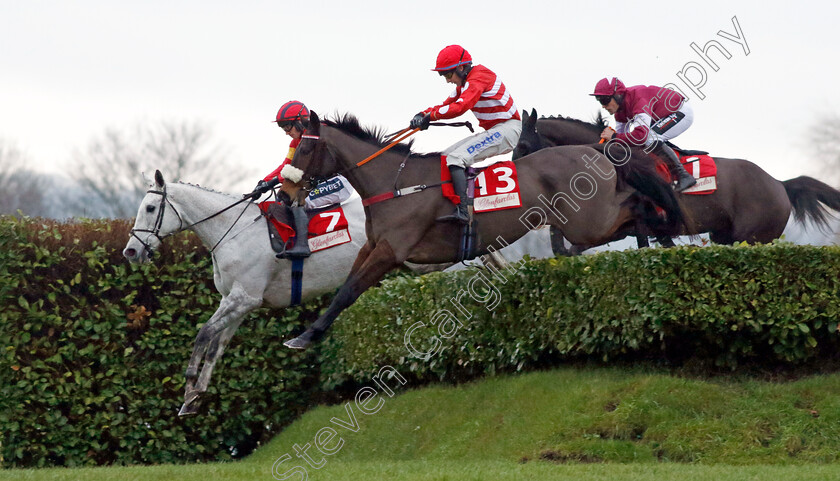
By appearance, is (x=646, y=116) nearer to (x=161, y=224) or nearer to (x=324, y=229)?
(x=324, y=229)

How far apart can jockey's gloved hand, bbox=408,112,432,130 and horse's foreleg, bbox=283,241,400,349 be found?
104cm

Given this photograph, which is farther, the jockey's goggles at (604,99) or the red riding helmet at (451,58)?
the jockey's goggles at (604,99)

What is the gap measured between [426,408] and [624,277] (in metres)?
2.35

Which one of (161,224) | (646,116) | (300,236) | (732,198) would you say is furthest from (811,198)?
(161,224)

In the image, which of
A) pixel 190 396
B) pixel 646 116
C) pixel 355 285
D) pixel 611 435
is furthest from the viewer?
pixel 646 116

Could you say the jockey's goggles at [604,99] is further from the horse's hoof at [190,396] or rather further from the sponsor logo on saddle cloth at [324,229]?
the horse's hoof at [190,396]

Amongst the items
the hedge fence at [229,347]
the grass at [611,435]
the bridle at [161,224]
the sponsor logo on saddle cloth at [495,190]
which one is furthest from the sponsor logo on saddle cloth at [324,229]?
the grass at [611,435]

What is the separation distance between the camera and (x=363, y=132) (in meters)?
8.34

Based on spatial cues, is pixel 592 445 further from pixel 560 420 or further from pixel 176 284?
pixel 176 284

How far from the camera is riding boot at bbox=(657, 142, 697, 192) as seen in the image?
9.53 metres

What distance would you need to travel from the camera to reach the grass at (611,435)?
19.9ft

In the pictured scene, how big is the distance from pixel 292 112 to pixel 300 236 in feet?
3.90

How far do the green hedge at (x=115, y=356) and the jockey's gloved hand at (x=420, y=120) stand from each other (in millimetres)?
3013

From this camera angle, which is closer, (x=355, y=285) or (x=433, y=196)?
(x=355, y=285)
